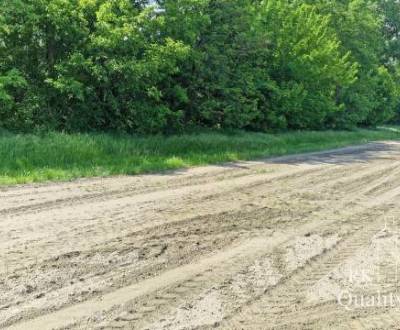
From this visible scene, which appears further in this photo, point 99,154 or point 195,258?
point 99,154

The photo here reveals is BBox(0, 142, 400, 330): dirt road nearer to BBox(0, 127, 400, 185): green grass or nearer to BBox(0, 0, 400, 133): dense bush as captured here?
BBox(0, 127, 400, 185): green grass

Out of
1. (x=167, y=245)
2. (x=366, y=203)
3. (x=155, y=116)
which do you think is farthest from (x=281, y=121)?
(x=167, y=245)

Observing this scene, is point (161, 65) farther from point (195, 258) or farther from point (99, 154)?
point (195, 258)

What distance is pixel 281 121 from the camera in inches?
1064

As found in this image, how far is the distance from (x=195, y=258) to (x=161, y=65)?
1318 cm

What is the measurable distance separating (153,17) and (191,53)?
2.58 meters

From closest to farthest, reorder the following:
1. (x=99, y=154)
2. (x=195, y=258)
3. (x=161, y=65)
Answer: (x=195, y=258)
(x=99, y=154)
(x=161, y=65)

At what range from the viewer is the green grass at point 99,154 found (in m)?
11.9

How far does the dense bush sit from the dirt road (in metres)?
7.55

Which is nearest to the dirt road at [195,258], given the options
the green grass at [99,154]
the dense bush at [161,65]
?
the green grass at [99,154]

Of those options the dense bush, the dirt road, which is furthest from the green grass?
the dense bush

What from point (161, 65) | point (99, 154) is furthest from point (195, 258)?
point (161, 65)

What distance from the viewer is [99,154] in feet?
47.8

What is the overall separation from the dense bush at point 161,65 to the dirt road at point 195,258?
7554mm
